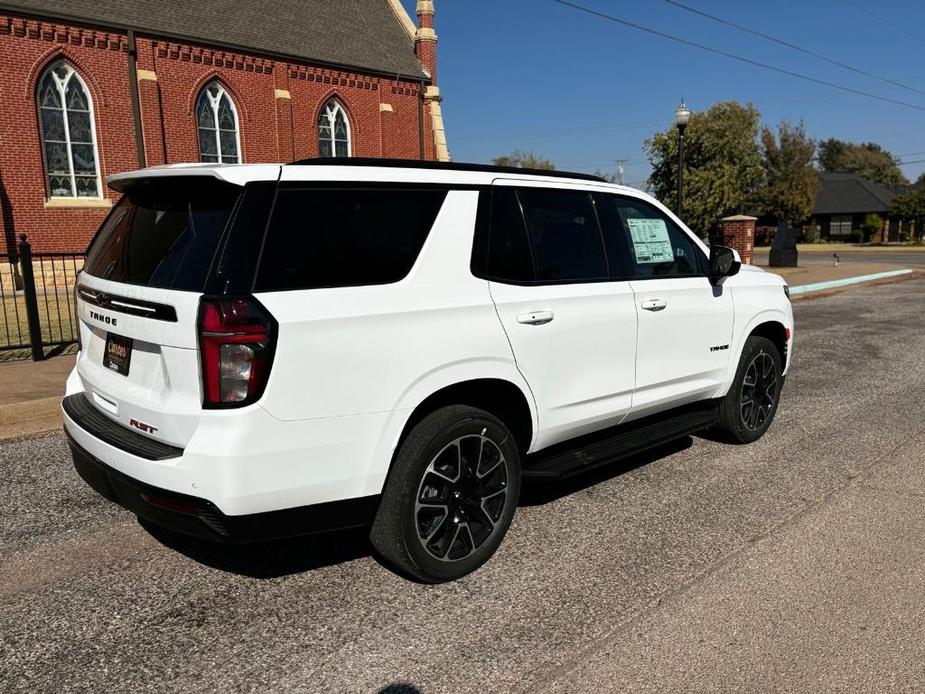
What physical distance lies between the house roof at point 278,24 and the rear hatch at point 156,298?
65.2 feet

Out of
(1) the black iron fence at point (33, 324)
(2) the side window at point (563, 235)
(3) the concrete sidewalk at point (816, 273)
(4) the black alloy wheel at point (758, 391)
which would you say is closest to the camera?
(2) the side window at point (563, 235)

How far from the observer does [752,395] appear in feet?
18.1

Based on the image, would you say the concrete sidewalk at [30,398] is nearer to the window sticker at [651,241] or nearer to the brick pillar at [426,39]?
the window sticker at [651,241]

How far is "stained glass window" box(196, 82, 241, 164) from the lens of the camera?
74.9ft

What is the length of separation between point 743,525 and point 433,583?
1878 millimetres

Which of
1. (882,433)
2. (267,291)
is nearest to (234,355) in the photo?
(267,291)

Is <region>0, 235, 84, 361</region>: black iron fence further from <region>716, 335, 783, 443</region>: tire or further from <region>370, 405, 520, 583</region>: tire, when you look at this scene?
<region>716, 335, 783, 443</region>: tire

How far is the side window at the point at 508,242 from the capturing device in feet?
11.9

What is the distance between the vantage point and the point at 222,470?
2730 millimetres

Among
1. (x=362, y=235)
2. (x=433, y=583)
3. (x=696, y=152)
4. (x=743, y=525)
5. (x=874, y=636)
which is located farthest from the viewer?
(x=696, y=152)

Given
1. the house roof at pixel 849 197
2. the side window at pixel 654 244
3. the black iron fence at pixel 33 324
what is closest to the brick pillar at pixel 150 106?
the black iron fence at pixel 33 324

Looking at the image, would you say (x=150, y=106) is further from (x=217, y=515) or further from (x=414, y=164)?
(x=217, y=515)

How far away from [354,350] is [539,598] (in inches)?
56.8

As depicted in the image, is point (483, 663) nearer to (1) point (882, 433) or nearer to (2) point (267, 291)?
(2) point (267, 291)
